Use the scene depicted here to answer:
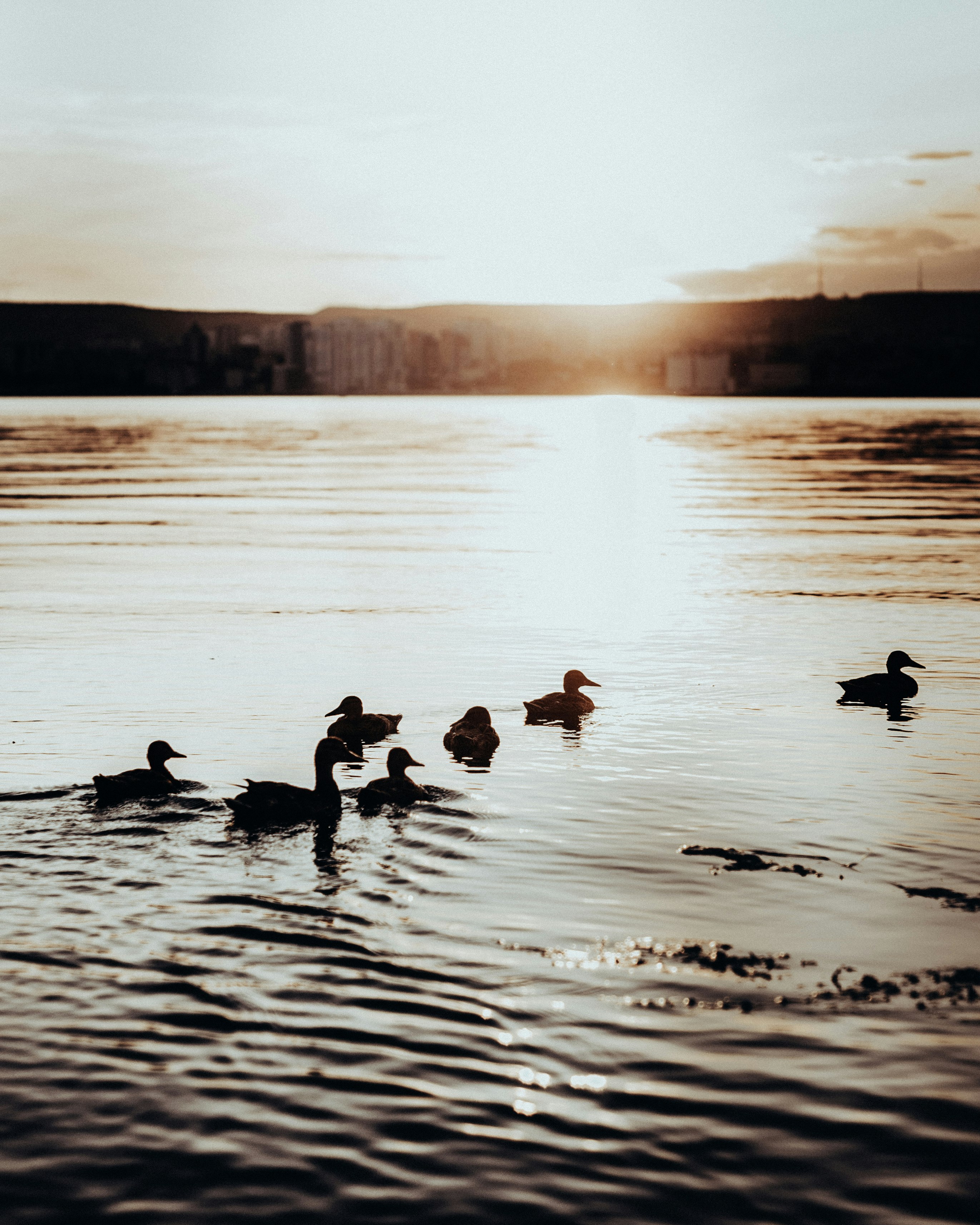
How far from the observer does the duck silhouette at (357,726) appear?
17.0m

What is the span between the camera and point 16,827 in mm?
13164

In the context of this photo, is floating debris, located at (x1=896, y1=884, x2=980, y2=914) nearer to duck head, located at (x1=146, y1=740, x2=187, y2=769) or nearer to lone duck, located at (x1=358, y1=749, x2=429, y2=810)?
lone duck, located at (x1=358, y1=749, x2=429, y2=810)

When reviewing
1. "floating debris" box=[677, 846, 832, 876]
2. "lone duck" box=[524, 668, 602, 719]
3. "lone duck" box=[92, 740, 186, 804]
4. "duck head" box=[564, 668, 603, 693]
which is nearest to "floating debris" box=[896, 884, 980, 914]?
"floating debris" box=[677, 846, 832, 876]

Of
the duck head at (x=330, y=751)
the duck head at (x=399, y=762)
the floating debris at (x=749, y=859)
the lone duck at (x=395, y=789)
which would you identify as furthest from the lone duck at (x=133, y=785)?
the floating debris at (x=749, y=859)

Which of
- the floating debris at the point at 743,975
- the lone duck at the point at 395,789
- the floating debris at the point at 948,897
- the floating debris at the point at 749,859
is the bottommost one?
the floating debris at the point at 743,975

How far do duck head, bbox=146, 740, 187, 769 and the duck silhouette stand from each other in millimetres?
2622

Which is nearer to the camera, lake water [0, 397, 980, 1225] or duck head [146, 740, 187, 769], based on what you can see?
lake water [0, 397, 980, 1225]

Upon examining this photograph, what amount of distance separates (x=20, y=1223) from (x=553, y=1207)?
9.14 ft

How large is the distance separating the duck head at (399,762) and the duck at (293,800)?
682 millimetres

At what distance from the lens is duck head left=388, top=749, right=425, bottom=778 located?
1445 cm

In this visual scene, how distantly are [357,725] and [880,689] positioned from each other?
25.6ft

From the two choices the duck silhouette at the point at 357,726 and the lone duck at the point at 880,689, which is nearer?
the duck silhouette at the point at 357,726

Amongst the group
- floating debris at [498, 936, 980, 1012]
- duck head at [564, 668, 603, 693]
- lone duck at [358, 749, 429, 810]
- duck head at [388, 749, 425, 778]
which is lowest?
floating debris at [498, 936, 980, 1012]

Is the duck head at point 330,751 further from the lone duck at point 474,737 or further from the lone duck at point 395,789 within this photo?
the lone duck at point 474,737
